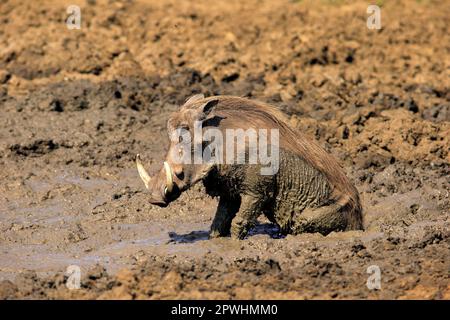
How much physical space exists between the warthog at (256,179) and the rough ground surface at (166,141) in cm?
18

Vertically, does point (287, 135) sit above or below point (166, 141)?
above

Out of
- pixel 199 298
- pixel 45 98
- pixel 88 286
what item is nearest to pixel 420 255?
pixel 199 298

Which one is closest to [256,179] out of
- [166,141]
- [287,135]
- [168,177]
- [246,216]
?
[246,216]

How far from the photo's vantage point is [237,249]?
7695mm

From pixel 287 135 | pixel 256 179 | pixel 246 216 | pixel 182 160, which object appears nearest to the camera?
pixel 182 160

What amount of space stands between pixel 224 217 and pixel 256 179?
0.51m

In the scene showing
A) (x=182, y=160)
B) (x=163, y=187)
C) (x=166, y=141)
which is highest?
(x=182, y=160)

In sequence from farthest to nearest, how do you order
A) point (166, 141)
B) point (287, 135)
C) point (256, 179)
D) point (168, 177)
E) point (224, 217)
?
1. point (166, 141)
2. point (224, 217)
3. point (287, 135)
4. point (256, 179)
5. point (168, 177)

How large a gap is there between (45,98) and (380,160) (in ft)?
12.4

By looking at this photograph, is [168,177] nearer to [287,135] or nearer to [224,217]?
[224,217]

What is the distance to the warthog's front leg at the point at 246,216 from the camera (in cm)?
767

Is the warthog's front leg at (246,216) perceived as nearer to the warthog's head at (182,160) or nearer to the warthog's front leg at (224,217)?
the warthog's front leg at (224,217)

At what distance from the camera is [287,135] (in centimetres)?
785
